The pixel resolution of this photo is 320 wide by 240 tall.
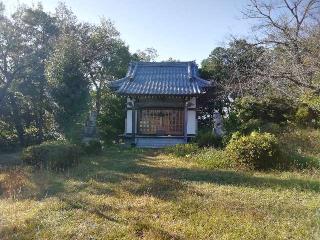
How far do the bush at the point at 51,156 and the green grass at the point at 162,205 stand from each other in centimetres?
130

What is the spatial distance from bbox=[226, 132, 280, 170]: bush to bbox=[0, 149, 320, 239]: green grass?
2.12 ft

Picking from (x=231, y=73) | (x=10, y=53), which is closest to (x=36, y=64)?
(x=10, y=53)

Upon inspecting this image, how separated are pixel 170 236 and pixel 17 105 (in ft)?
70.9

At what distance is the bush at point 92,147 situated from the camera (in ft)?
59.6

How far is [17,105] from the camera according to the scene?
25.4 metres

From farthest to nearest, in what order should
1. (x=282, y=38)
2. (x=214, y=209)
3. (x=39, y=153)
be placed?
1. (x=282, y=38)
2. (x=39, y=153)
3. (x=214, y=209)

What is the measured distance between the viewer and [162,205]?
26.5 feet

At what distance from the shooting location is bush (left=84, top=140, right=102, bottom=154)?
59.6 feet

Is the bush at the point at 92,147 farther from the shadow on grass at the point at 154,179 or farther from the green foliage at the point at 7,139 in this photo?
the green foliage at the point at 7,139

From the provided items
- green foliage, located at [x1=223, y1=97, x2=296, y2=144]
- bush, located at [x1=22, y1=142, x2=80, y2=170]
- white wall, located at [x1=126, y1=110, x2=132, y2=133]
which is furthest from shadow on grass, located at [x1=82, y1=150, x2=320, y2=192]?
white wall, located at [x1=126, y1=110, x2=132, y2=133]

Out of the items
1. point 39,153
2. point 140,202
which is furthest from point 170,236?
point 39,153

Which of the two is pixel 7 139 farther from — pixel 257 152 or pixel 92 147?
pixel 257 152

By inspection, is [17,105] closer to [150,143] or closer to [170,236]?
[150,143]

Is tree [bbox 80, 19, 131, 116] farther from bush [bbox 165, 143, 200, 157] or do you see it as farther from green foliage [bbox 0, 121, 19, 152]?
bush [bbox 165, 143, 200, 157]
